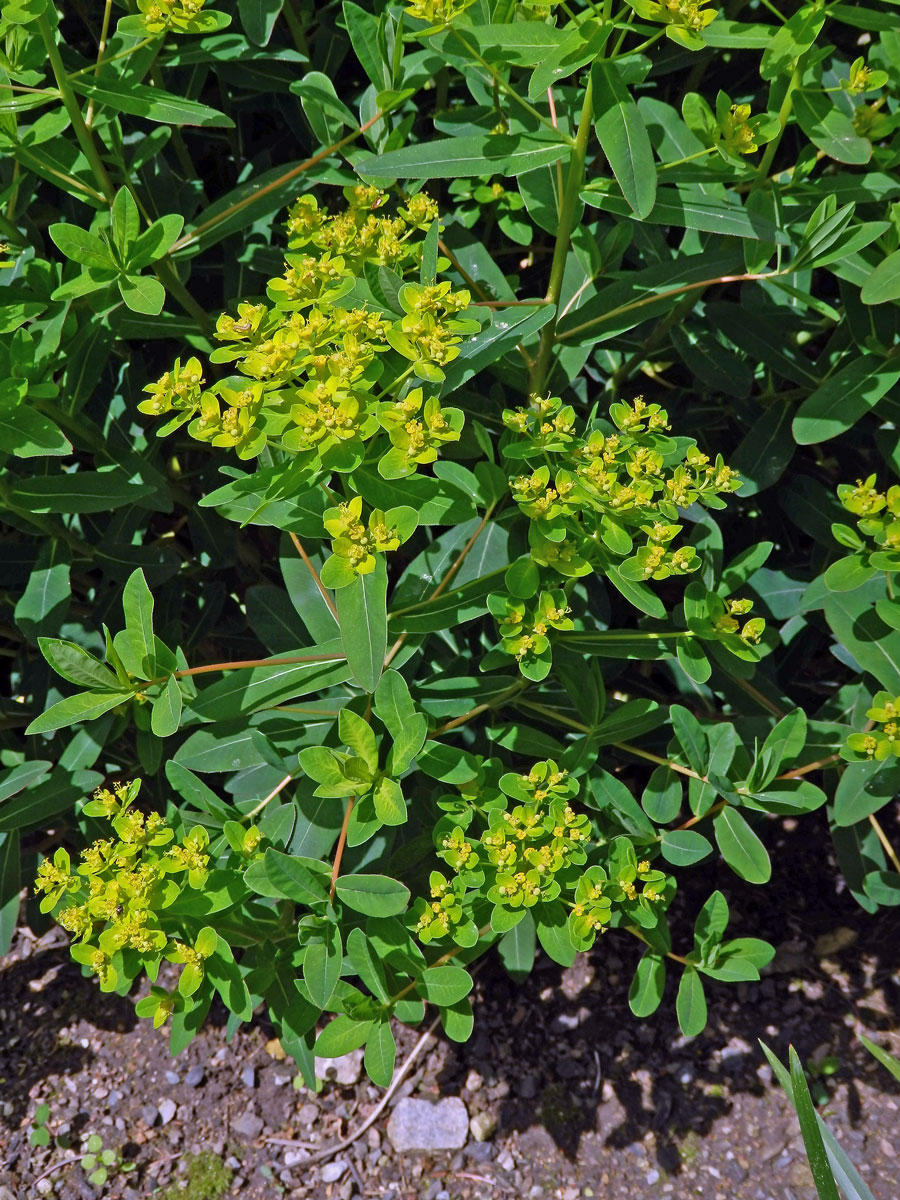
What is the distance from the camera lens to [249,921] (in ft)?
5.75

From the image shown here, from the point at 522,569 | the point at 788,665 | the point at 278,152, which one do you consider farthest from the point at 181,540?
the point at 788,665

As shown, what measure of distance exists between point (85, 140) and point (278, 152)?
0.82 meters

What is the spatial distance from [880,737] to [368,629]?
92 centimetres

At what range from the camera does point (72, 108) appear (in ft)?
4.97

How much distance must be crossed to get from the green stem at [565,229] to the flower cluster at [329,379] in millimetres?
205

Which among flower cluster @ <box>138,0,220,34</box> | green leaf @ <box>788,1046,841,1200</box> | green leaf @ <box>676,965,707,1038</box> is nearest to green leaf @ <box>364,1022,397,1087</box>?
green leaf @ <box>676,965,707,1038</box>

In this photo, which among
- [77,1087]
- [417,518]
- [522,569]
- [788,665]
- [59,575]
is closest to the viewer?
[417,518]

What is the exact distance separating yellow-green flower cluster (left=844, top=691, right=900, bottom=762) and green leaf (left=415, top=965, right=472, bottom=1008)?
753 millimetres

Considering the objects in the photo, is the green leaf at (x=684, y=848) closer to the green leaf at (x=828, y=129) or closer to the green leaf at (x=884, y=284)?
the green leaf at (x=884, y=284)

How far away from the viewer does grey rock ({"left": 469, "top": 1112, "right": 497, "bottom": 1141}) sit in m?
2.42

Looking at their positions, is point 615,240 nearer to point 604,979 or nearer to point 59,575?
point 59,575

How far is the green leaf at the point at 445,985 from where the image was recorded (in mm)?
1675

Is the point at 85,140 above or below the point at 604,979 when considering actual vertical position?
above

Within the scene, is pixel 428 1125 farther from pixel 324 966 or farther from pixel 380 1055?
pixel 324 966
